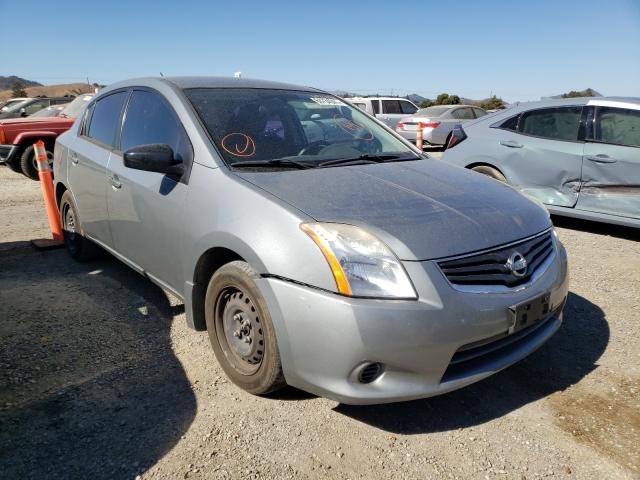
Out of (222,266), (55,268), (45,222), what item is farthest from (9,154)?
(222,266)

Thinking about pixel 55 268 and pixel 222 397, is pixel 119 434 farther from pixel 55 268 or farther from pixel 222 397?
pixel 55 268

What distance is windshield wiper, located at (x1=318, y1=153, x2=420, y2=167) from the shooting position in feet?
9.72

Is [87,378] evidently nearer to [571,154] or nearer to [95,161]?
[95,161]

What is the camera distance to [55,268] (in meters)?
4.59

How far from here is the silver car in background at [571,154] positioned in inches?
204

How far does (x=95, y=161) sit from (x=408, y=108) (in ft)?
50.7

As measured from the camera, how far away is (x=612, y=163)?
521 centimetres

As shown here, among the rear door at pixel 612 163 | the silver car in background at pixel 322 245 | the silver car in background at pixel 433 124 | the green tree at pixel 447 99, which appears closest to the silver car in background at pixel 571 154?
the rear door at pixel 612 163

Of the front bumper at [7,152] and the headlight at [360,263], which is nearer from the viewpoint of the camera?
the headlight at [360,263]

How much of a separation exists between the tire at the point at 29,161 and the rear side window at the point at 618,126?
9.31 m

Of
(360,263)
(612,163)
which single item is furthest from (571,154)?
(360,263)

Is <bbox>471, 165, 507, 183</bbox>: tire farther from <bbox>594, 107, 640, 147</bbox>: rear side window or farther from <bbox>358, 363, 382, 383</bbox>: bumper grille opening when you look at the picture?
<bbox>358, 363, 382, 383</bbox>: bumper grille opening

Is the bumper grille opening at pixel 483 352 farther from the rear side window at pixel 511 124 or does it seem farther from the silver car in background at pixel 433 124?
the silver car in background at pixel 433 124

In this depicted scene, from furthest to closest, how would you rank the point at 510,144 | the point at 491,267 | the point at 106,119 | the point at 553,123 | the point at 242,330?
the point at 510,144 < the point at 553,123 < the point at 106,119 < the point at 242,330 < the point at 491,267
